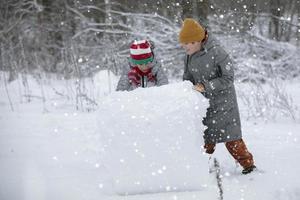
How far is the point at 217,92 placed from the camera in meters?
3.72

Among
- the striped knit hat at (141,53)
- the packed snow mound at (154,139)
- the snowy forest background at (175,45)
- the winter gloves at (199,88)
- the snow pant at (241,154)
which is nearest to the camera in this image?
the packed snow mound at (154,139)

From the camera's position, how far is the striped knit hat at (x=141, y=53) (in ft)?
12.7

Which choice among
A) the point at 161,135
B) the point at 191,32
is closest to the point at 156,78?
the point at 191,32

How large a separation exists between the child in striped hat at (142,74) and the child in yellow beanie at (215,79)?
0.31 meters

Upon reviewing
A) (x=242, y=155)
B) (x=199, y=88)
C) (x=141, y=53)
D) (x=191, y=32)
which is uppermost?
(x=191, y=32)

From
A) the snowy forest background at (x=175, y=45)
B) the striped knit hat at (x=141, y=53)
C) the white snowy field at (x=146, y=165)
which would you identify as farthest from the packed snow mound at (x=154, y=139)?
the snowy forest background at (x=175, y=45)

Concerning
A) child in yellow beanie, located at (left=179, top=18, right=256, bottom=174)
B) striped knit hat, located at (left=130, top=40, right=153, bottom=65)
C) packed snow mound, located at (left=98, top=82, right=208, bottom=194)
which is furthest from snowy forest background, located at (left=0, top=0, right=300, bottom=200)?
striped knit hat, located at (left=130, top=40, right=153, bottom=65)

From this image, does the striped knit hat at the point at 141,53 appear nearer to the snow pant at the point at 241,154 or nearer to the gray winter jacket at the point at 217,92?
the gray winter jacket at the point at 217,92

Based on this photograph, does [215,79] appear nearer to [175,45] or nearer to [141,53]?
[141,53]

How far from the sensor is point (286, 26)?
10.5 meters

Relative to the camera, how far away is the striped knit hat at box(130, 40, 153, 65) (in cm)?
388

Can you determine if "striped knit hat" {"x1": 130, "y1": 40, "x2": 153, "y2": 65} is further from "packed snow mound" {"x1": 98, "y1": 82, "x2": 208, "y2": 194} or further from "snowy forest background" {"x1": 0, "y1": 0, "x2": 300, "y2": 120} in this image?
"snowy forest background" {"x1": 0, "y1": 0, "x2": 300, "y2": 120}

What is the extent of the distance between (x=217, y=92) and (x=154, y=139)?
0.78 meters

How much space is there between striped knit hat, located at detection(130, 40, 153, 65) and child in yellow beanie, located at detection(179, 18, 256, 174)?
34 centimetres
